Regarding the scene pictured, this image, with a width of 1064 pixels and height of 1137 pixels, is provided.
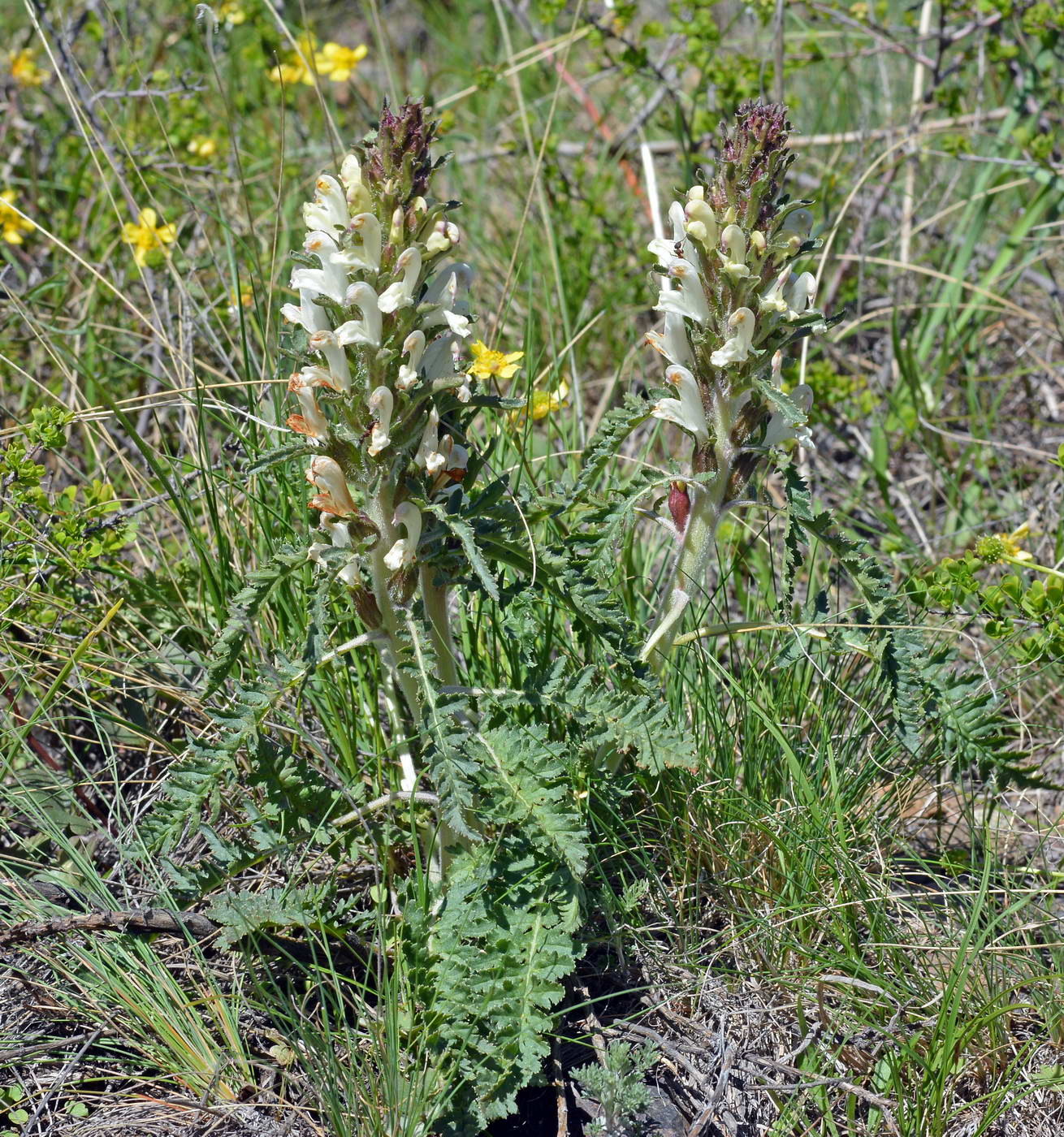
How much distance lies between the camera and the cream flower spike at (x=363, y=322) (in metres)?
1.64

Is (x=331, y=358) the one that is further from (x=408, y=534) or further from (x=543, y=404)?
(x=543, y=404)

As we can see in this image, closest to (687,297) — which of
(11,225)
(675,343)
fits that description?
(675,343)

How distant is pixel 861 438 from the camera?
3.66 meters

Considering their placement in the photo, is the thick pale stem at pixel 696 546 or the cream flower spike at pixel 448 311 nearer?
the cream flower spike at pixel 448 311

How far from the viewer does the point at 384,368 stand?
1716mm

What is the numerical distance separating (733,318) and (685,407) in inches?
7.9

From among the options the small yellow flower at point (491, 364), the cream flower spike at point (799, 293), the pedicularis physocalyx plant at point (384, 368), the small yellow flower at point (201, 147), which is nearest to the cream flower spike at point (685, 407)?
the cream flower spike at point (799, 293)

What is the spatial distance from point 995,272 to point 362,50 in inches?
96.3

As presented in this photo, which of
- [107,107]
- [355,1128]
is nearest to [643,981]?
[355,1128]

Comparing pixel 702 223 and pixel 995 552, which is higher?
pixel 702 223

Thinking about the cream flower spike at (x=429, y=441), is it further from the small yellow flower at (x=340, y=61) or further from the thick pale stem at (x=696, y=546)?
the small yellow flower at (x=340, y=61)

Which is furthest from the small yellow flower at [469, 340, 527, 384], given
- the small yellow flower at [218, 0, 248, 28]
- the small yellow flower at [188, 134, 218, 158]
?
the small yellow flower at [218, 0, 248, 28]

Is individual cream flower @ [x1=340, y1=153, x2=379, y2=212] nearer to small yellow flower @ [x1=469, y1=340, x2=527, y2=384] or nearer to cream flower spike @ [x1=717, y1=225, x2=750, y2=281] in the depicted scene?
cream flower spike @ [x1=717, y1=225, x2=750, y2=281]

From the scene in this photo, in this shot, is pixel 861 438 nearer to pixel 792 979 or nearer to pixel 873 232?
pixel 873 232
